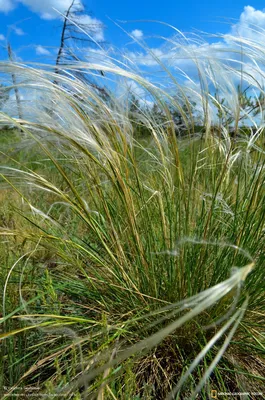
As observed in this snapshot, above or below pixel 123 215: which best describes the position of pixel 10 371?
below

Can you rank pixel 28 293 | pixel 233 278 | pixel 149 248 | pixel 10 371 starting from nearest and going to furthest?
1. pixel 233 278
2. pixel 10 371
3. pixel 149 248
4. pixel 28 293

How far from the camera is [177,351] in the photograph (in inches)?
43.6

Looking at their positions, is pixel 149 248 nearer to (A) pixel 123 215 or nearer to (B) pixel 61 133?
(A) pixel 123 215

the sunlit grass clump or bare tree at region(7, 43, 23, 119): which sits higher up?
bare tree at region(7, 43, 23, 119)

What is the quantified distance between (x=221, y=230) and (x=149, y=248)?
259 millimetres

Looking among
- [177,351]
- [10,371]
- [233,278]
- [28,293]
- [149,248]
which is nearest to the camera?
[233,278]

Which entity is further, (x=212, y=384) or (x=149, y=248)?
(x=149, y=248)

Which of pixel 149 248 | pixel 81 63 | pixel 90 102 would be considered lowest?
pixel 149 248

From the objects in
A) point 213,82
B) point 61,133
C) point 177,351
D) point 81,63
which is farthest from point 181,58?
point 177,351

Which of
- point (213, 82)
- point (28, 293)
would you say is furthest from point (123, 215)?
point (213, 82)

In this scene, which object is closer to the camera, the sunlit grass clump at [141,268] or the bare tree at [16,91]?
the sunlit grass clump at [141,268]

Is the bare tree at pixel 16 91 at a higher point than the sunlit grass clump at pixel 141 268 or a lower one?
higher

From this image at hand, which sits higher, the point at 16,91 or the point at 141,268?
the point at 16,91

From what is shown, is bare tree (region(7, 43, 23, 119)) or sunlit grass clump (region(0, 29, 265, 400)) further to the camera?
bare tree (region(7, 43, 23, 119))
